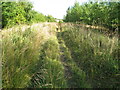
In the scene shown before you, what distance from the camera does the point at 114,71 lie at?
2723mm

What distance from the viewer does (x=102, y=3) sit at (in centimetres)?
723

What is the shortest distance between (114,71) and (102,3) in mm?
5367

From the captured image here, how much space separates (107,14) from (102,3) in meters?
0.94

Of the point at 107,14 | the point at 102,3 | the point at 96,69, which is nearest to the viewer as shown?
the point at 96,69

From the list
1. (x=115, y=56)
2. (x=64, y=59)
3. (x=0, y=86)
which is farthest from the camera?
(x=64, y=59)

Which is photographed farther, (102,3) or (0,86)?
(102,3)

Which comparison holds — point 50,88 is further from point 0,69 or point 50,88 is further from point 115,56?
point 115,56

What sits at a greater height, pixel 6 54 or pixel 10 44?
pixel 10 44

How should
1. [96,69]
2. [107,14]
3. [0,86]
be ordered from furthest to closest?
1. [107,14]
2. [96,69]
3. [0,86]

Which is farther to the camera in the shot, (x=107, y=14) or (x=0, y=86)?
(x=107, y=14)

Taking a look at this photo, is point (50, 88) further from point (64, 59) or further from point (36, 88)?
point (64, 59)

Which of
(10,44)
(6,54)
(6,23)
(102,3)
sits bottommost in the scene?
(6,54)

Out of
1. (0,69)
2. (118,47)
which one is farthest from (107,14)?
(0,69)

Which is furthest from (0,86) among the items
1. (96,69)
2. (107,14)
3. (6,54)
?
(107,14)
